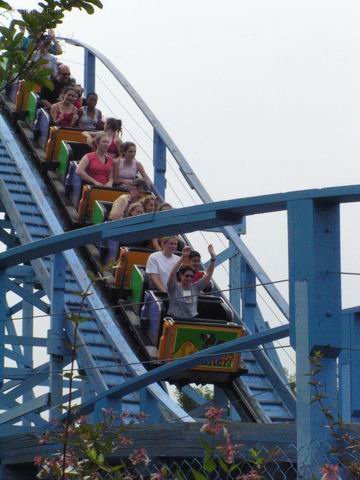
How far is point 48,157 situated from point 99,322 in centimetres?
Result: 426

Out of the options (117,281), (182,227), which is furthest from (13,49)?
(117,281)

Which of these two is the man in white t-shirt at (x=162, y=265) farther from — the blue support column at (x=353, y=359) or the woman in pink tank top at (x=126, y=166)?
the blue support column at (x=353, y=359)

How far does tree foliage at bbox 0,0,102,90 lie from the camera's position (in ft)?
11.7

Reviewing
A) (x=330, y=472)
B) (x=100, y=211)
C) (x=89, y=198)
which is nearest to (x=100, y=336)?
(x=100, y=211)

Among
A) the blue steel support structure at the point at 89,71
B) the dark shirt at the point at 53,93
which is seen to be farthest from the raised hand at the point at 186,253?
the blue steel support structure at the point at 89,71

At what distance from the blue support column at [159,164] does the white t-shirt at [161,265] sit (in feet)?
12.1

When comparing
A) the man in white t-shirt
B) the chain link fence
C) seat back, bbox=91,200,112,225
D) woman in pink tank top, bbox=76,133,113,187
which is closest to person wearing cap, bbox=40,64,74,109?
woman in pink tank top, bbox=76,133,113,187

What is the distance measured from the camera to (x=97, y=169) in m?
11.6

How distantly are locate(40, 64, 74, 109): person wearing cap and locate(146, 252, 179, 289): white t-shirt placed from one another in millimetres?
4712

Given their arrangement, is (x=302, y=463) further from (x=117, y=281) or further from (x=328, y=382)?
(x=117, y=281)

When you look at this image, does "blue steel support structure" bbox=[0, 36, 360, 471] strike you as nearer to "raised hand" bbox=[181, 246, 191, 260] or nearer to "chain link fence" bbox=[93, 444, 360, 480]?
"chain link fence" bbox=[93, 444, 360, 480]

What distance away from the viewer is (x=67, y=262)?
355 inches

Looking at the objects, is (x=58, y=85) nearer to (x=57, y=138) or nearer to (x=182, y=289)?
(x=57, y=138)

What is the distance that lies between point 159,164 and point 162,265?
397 cm
